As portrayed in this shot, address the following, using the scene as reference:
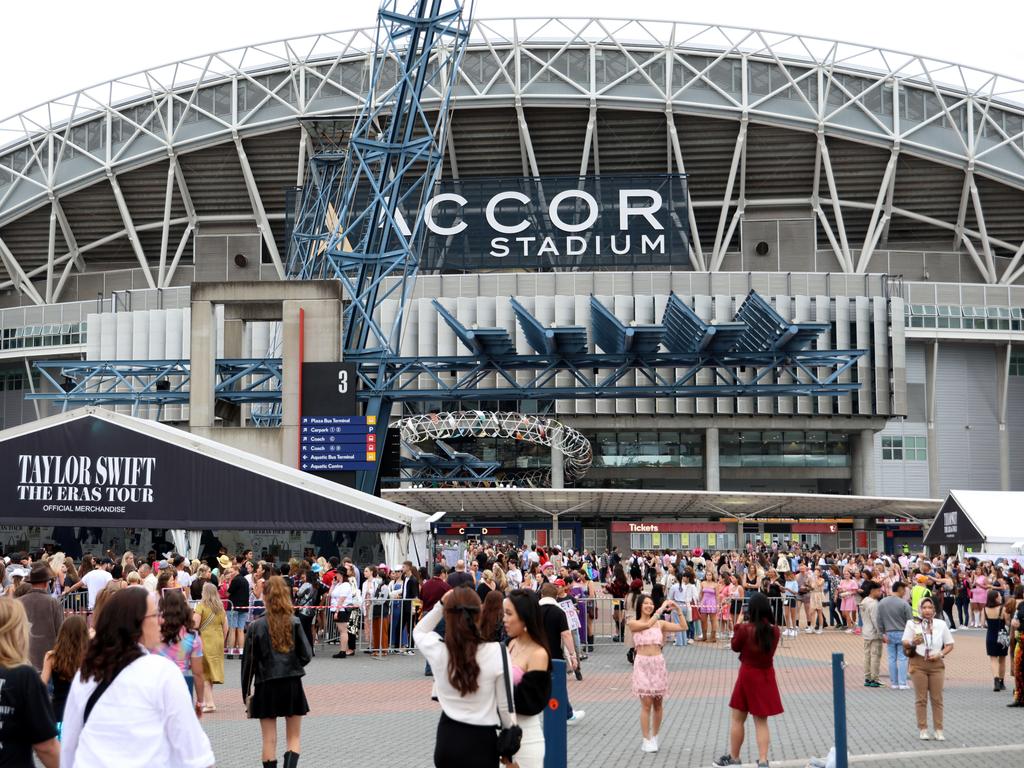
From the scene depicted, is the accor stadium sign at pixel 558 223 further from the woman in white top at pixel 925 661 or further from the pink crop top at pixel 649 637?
the pink crop top at pixel 649 637

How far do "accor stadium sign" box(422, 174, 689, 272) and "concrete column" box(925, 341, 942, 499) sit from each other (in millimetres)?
14870

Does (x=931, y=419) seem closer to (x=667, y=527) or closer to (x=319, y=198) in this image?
(x=667, y=527)

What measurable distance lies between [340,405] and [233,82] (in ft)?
119

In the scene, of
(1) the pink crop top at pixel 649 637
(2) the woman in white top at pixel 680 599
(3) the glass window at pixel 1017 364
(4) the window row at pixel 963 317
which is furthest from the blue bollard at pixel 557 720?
(3) the glass window at pixel 1017 364

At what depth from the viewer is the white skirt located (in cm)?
834

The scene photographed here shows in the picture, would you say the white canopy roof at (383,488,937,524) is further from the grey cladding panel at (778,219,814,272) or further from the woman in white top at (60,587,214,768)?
the woman in white top at (60,587,214,768)

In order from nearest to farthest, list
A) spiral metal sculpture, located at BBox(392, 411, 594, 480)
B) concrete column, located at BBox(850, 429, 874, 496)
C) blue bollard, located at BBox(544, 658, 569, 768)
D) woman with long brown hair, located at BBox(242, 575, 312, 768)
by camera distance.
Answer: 1. blue bollard, located at BBox(544, 658, 569, 768)
2. woman with long brown hair, located at BBox(242, 575, 312, 768)
3. spiral metal sculpture, located at BBox(392, 411, 594, 480)
4. concrete column, located at BBox(850, 429, 874, 496)

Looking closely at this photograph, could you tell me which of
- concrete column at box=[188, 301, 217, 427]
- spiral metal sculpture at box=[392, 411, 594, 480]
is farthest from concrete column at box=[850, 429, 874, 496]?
concrete column at box=[188, 301, 217, 427]

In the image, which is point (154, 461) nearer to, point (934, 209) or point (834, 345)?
point (834, 345)

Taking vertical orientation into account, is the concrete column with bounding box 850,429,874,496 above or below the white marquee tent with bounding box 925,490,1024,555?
above

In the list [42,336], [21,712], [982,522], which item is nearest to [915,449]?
[982,522]

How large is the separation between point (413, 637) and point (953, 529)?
117 ft

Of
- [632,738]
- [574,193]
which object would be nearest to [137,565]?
[632,738]

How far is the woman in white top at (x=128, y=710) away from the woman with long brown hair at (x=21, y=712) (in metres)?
0.40
